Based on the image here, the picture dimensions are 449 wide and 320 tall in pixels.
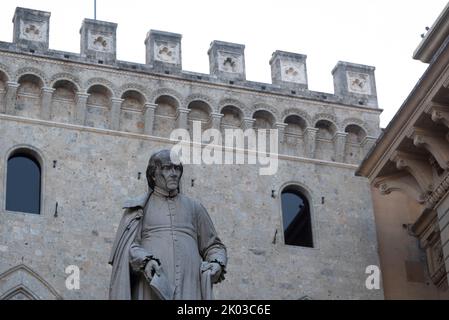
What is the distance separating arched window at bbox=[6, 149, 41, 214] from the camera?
782 inches

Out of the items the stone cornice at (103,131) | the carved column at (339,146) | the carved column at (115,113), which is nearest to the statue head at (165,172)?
the stone cornice at (103,131)

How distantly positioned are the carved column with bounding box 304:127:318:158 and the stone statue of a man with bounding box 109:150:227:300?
1321 centimetres

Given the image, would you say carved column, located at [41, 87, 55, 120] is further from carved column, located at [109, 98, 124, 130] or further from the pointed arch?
the pointed arch

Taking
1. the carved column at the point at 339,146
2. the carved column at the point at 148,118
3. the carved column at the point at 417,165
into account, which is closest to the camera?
the carved column at the point at 417,165

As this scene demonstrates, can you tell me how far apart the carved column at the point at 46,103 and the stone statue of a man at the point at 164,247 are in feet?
38.6

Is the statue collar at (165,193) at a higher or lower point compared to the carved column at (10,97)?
lower

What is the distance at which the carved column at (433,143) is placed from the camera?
59.0 feet

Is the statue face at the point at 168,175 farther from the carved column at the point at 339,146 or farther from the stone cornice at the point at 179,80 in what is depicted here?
the carved column at the point at 339,146

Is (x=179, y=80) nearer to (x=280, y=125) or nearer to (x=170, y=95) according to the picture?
(x=170, y=95)

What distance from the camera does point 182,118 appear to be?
70.5 ft

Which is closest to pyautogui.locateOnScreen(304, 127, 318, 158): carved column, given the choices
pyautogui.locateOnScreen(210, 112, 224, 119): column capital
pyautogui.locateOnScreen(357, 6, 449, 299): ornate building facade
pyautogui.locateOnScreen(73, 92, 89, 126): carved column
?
pyautogui.locateOnScreen(357, 6, 449, 299): ornate building facade

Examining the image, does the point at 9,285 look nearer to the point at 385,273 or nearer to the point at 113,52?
the point at 113,52

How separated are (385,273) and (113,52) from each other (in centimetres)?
655
